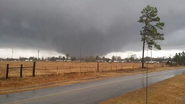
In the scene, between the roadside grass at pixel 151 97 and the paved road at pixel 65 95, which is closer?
the paved road at pixel 65 95

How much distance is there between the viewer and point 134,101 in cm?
846

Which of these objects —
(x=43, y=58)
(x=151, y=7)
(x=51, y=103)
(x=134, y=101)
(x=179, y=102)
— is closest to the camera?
(x=51, y=103)

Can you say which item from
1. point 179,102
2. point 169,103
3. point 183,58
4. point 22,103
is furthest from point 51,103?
point 183,58

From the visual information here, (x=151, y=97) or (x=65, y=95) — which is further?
(x=65, y=95)

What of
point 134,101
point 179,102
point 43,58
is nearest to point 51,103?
point 134,101

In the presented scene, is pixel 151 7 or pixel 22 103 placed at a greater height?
pixel 151 7

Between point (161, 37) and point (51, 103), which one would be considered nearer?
point (51, 103)

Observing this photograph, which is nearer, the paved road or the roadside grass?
the paved road

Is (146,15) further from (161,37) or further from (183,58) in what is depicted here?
(183,58)

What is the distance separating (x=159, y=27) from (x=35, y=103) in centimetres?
4053

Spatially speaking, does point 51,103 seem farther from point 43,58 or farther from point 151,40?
point 43,58

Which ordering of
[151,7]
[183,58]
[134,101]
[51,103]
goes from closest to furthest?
[51,103] < [134,101] < [151,7] < [183,58]

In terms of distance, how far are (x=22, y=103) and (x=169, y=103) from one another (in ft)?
26.1

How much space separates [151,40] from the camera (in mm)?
41688
